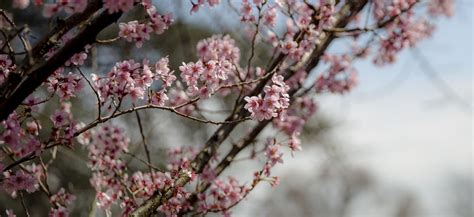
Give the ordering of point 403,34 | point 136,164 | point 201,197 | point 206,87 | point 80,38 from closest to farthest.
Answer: point 80,38 < point 206,87 < point 201,197 < point 403,34 < point 136,164

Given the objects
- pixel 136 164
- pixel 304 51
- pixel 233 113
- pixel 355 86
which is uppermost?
pixel 136 164

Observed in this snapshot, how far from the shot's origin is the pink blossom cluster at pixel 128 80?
2.16 metres

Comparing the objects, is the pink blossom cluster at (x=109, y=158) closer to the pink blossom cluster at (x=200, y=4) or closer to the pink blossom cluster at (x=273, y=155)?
the pink blossom cluster at (x=273, y=155)

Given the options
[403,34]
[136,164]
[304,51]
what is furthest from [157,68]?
[136,164]

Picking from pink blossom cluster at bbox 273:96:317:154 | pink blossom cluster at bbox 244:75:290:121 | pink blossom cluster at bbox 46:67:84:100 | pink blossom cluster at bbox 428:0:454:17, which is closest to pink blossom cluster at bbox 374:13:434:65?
pink blossom cluster at bbox 273:96:317:154

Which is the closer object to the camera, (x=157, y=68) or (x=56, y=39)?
(x=56, y=39)

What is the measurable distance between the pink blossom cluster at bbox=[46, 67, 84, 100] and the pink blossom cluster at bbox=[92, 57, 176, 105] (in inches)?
2.8

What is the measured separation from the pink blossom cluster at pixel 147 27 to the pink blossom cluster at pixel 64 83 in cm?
29

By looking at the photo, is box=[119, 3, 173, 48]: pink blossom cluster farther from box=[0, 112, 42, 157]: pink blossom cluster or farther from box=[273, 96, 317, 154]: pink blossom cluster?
box=[273, 96, 317, 154]: pink blossom cluster

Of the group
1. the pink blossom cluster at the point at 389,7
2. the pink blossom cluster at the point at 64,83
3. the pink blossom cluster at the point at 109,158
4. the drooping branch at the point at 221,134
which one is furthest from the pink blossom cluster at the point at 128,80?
the pink blossom cluster at the point at 389,7

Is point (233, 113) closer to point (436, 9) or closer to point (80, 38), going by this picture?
point (80, 38)

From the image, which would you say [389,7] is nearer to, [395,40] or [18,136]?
[395,40]

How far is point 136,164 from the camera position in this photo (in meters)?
Answer: 8.83

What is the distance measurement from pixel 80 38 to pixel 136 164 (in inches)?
284
